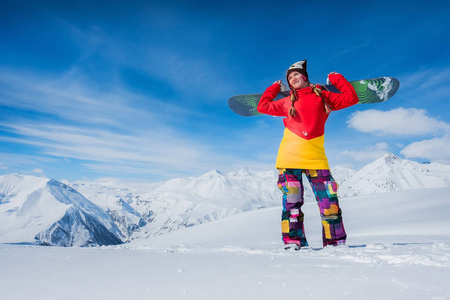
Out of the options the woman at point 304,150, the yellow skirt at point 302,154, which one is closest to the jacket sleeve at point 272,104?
the woman at point 304,150

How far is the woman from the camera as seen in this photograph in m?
3.67

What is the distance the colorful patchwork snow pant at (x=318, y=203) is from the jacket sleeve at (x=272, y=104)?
3.23 ft

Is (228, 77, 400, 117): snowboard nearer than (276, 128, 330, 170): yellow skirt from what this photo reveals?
No

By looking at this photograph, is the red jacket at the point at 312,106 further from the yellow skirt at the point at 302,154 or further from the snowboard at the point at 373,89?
the snowboard at the point at 373,89

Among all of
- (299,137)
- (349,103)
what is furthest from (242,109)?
(349,103)

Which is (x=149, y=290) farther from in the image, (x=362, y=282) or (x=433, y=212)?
(x=433, y=212)

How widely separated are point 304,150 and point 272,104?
0.93 meters

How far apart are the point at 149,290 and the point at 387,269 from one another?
1540 millimetres

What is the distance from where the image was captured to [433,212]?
6844 millimetres

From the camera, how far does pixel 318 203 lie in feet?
12.5

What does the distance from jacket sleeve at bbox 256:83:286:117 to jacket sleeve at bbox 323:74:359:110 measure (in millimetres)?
688

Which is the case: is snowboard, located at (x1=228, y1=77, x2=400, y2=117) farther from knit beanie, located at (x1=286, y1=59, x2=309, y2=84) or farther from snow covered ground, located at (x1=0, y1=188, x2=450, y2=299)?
snow covered ground, located at (x1=0, y1=188, x2=450, y2=299)

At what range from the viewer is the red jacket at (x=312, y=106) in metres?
4.02

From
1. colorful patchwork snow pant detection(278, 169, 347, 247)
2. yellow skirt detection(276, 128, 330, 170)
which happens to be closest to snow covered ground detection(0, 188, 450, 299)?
colorful patchwork snow pant detection(278, 169, 347, 247)
